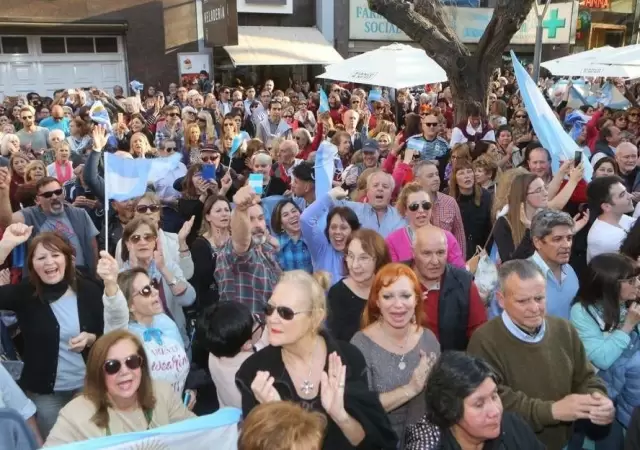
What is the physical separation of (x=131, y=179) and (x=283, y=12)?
1884cm

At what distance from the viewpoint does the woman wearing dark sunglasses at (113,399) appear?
102 inches

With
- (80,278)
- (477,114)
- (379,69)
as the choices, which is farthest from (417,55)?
(80,278)

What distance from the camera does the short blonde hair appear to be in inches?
80.7

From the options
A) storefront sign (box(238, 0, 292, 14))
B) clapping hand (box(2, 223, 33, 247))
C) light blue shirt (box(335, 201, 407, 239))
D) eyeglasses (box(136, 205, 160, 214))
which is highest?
storefront sign (box(238, 0, 292, 14))

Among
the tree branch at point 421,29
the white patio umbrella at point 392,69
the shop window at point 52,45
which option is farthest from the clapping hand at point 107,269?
the shop window at point 52,45

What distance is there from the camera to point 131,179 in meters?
4.37

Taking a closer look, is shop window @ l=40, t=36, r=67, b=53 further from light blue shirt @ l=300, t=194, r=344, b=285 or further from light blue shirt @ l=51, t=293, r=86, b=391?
light blue shirt @ l=51, t=293, r=86, b=391

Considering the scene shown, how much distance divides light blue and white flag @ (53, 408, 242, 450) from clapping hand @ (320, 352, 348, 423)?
14.1 inches

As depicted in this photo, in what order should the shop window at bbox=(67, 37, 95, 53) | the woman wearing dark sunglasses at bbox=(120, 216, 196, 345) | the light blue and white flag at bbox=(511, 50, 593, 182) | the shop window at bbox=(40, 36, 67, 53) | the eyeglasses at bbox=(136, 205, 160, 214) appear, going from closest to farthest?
1. the woman wearing dark sunglasses at bbox=(120, 216, 196, 345)
2. the eyeglasses at bbox=(136, 205, 160, 214)
3. the light blue and white flag at bbox=(511, 50, 593, 182)
4. the shop window at bbox=(40, 36, 67, 53)
5. the shop window at bbox=(67, 37, 95, 53)

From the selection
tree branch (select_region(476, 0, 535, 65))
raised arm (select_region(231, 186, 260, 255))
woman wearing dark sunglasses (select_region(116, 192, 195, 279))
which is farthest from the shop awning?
raised arm (select_region(231, 186, 260, 255))

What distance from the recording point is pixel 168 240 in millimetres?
4379

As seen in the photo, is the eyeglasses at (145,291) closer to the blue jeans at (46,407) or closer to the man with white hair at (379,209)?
the blue jeans at (46,407)

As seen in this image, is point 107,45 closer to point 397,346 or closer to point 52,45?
point 52,45

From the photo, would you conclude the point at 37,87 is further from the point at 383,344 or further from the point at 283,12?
the point at 383,344
